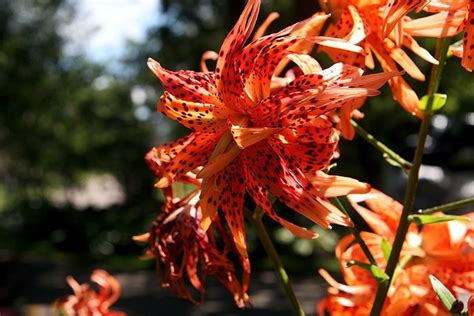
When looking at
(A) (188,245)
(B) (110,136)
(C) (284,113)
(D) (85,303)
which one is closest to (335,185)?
(C) (284,113)

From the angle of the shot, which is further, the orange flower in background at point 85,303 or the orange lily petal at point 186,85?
the orange flower in background at point 85,303

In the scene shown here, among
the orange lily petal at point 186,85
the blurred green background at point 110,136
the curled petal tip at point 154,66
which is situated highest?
the curled petal tip at point 154,66

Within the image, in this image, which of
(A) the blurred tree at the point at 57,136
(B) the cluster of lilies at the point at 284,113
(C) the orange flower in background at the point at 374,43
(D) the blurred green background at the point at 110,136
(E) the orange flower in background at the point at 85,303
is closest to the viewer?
(B) the cluster of lilies at the point at 284,113

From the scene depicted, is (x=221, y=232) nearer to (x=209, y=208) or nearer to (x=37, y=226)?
(x=209, y=208)

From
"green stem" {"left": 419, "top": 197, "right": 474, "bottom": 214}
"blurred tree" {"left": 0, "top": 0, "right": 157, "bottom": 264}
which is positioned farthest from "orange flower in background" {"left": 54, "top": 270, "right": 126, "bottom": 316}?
"blurred tree" {"left": 0, "top": 0, "right": 157, "bottom": 264}

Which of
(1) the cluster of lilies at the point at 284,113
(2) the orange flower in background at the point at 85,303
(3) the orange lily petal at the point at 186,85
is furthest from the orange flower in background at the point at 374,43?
(2) the orange flower in background at the point at 85,303

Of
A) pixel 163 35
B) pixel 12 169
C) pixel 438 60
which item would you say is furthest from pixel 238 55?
pixel 12 169

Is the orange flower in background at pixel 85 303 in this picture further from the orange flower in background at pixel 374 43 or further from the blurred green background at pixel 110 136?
the blurred green background at pixel 110 136
